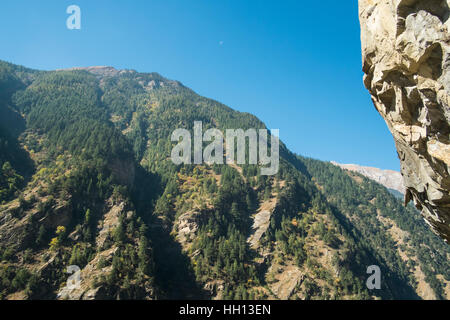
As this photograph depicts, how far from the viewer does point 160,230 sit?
10375cm

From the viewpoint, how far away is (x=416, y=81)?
43.4 ft

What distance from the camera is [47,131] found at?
424 ft

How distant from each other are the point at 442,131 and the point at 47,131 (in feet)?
510

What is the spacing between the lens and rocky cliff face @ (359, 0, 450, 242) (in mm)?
11781

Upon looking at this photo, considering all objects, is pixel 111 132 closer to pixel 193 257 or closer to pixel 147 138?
pixel 147 138

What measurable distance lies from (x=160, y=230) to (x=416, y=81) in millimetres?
103102

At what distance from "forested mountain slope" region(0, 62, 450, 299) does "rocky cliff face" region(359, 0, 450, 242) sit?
2782 inches

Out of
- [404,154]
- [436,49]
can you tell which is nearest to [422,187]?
[404,154]

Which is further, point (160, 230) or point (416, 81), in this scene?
point (160, 230)

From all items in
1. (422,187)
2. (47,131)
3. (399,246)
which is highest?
(47,131)

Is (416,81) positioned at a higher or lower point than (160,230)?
higher

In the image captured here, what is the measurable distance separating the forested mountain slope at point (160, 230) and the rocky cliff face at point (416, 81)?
70.7 metres

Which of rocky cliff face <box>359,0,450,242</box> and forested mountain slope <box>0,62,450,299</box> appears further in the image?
forested mountain slope <box>0,62,450,299</box>

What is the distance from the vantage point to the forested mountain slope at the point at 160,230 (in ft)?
230
